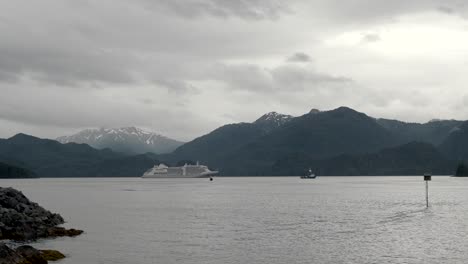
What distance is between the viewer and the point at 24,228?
61312 millimetres

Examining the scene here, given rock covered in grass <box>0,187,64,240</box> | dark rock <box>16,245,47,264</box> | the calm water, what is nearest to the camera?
dark rock <box>16,245,47,264</box>

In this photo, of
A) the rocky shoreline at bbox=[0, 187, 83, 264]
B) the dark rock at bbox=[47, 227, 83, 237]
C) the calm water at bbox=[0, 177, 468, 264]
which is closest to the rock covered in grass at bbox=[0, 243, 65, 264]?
the rocky shoreline at bbox=[0, 187, 83, 264]

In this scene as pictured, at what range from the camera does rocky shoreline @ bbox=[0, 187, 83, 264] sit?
131 ft

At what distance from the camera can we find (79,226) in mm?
77000

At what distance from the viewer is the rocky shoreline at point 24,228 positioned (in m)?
40.0

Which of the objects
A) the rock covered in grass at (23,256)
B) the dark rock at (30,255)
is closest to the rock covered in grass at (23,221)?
the rock covered in grass at (23,256)

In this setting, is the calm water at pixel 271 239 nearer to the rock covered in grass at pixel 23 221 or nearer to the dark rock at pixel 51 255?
the dark rock at pixel 51 255

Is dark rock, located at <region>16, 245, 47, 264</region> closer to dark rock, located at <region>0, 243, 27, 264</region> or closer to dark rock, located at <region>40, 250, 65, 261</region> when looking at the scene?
dark rock, located at <region>0, 243, 27, 264</region>

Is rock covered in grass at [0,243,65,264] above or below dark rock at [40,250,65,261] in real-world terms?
above

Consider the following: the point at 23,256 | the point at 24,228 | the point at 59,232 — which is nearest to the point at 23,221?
the point at 24,228

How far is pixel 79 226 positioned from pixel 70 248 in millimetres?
23772

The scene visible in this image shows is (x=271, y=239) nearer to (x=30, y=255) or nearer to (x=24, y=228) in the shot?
(x=30, y=255)

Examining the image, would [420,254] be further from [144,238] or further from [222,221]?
[222,221]

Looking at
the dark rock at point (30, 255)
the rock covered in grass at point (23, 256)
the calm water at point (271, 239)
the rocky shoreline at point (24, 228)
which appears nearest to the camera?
the rock covered in grass at point (23, 256)
